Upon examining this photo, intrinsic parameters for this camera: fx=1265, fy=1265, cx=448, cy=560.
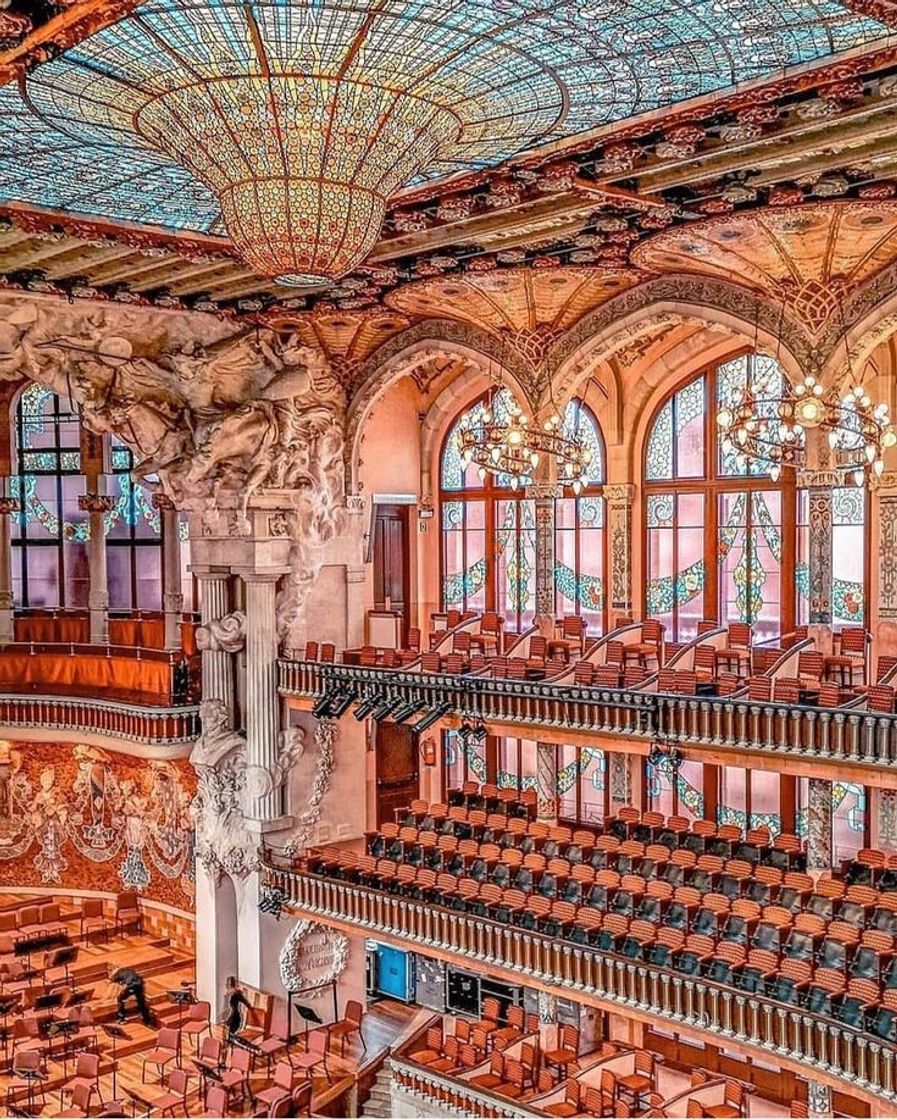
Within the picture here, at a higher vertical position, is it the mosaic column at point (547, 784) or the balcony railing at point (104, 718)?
the balcony railing at point (104, 718)

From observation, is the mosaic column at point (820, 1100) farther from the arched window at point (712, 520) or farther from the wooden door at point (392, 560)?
the wooden door at point (392, 560)

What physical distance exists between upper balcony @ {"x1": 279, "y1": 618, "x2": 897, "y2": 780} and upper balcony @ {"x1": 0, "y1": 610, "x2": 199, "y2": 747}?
2.18 meters

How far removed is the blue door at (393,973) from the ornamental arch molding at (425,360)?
23.9ft

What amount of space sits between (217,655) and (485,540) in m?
4.85

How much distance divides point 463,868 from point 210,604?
5400 mm

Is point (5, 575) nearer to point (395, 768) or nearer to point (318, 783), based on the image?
point (318, 783)

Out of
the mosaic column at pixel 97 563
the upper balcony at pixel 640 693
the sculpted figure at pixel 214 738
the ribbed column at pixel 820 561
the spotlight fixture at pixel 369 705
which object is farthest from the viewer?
the mosaic column at pixel 97 563

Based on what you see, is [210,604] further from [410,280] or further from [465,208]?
[465,208]

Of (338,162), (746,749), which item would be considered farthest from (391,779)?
(338,162)

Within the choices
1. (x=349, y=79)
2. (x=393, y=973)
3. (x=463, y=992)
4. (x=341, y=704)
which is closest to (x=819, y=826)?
(x=341, y=704)

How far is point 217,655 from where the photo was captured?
18234mm

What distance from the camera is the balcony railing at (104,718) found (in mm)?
18641

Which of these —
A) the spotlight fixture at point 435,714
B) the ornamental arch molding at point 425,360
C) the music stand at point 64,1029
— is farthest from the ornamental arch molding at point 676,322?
the music stand at point 64,1029

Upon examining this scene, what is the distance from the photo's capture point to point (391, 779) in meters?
20.0
